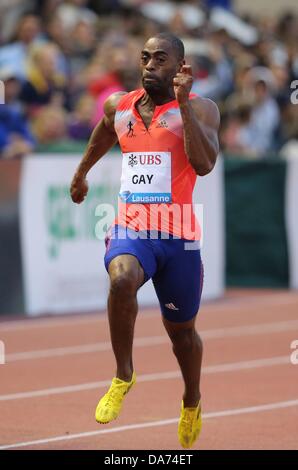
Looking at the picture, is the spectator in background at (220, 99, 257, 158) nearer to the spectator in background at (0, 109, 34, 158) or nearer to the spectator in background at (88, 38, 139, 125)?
Result: the spectator in background at (88, 38, 139, 125)

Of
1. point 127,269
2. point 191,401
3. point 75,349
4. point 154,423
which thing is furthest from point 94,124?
point 127,269

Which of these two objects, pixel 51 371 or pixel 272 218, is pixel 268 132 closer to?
pixel 272 218

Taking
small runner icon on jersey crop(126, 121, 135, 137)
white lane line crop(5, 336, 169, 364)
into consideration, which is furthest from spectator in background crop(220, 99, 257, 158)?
small runner icon on jersey crop(126, 121, 135, 137)

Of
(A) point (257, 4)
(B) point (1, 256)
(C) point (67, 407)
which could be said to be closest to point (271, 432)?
(C) point (67, 407)

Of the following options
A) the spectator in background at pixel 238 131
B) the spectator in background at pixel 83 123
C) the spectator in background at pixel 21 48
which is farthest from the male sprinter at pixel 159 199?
the spectator in background at pixel 238 131

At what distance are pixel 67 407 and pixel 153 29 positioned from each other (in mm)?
10875

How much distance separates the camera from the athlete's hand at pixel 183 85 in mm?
6520

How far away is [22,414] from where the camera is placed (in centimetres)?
844

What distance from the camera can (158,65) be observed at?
22.3 feet

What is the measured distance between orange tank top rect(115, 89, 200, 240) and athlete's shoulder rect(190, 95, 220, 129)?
109 mm

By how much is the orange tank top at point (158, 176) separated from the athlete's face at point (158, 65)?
0.16m

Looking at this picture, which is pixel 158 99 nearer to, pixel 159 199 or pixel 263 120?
pixel 159 199

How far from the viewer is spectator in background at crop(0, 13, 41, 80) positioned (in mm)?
14898

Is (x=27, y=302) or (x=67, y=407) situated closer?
(x=67, y=407)
